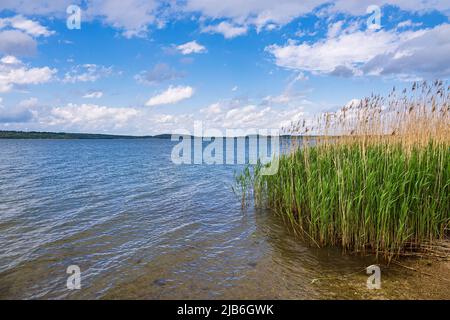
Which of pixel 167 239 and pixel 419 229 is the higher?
pixel 419 229

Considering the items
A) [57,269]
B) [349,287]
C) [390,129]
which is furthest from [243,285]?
[390,129]

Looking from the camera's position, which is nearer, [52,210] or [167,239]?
[167,239]

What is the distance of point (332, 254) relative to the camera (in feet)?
21.6

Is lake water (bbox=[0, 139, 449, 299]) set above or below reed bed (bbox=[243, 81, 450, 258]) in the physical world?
below

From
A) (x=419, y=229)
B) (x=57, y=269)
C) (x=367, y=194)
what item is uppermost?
(x=367, y=194)

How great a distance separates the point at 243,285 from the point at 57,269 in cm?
414

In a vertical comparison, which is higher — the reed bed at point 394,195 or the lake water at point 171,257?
the reed bed at point 394,195

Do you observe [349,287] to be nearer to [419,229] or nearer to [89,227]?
[419,229]

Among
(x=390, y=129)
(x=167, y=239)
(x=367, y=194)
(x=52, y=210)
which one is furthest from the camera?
(x=52, y=210)

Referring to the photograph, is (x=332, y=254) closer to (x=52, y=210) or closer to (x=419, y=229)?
(x=419, y=229)

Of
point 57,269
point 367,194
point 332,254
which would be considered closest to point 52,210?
point 57,269
